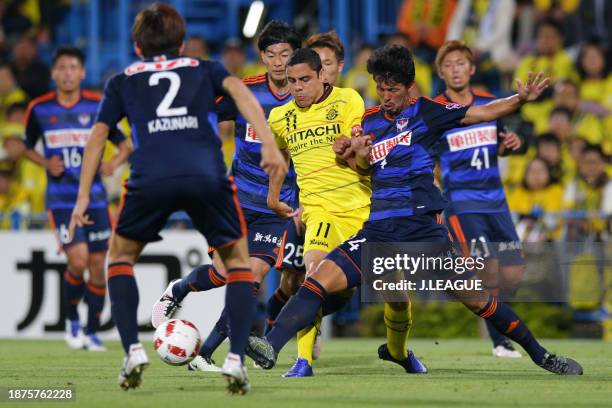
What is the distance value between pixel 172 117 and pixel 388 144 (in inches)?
81.5

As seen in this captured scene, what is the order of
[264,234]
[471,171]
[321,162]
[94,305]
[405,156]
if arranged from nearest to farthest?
[405,156], [321,162], [264,234], [471,171], [94,305]

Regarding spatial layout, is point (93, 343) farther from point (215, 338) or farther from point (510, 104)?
point (510, 104)

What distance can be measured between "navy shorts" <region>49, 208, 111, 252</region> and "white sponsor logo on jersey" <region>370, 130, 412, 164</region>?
5454 mm

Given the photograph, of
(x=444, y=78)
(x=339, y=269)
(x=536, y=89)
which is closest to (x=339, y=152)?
(x=339, y=269)

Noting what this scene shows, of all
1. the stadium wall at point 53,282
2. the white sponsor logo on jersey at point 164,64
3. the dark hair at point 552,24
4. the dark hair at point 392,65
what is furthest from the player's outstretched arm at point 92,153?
the dark hair at point 552,24

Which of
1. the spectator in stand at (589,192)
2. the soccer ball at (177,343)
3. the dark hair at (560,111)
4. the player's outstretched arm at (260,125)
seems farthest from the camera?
the dark hair at (560,111)

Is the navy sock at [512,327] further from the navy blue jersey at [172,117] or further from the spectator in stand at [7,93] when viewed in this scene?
the spectator in stand at [7,93]

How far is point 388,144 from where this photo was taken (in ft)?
29.0

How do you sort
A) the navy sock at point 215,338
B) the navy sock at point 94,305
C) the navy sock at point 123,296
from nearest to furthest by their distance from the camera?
the navy sock at point 123,296 → the navy sock at point 215,338 → the navy sock at point 94,305

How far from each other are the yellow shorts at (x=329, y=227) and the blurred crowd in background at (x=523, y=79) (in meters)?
5.98

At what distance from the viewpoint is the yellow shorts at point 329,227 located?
912cm

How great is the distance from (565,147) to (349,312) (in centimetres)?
375

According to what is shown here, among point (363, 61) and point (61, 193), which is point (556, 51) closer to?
point (363, 61)

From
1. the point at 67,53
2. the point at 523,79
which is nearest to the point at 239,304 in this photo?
the point at 67,53
